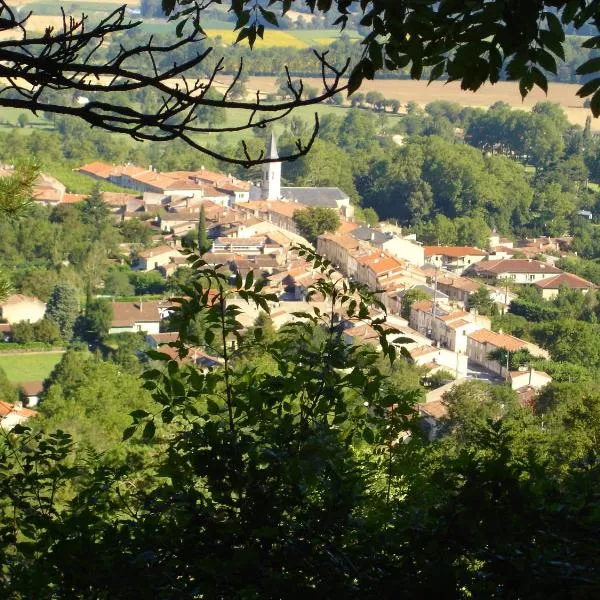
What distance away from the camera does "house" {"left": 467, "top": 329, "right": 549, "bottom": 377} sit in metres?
23.4

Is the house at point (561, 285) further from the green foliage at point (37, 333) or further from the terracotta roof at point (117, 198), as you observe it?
the terracotta roof at point (117, 198)

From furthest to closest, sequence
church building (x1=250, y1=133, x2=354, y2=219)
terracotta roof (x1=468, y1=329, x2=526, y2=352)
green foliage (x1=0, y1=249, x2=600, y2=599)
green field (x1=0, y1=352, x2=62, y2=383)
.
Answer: church building (x1=250, y1=133, x2=354, y2=219), terracotta roof (x1=468, y1=329, x2=526, y2=352), green field (x1=0, y1=352, x2=62, y2=383), green foliage (x1=0, y1=249, x2=600, y2=599)

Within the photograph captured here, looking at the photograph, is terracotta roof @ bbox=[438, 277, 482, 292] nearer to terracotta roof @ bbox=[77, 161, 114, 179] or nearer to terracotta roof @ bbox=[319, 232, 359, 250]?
terracotta roof @ bbox=[319, 232, 359, 250]

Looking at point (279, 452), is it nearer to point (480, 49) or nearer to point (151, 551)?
point (151, 551)

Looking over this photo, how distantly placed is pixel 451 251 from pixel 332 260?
40.8ft

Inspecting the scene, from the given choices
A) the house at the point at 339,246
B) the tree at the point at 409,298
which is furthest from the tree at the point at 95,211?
the tree at the point at 409,298

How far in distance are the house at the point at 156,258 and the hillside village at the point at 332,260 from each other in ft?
0.11

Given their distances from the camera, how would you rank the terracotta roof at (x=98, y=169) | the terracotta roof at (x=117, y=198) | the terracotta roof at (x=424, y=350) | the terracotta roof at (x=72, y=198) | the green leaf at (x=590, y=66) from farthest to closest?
the terracotta roof at (x=98, y=169) → the terracotta roof at (x=117, y=198) → the terracotta roof at (x=72, y=198) → the terracotta roof at (x=424, y=350) → the green leaf at (x=590, y=66)

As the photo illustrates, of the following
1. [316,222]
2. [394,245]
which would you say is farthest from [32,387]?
[394,245]

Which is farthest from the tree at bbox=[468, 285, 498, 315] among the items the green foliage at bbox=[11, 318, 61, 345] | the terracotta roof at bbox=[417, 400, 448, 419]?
the terracotta roof at bbox=[417, 400, 448, 419]

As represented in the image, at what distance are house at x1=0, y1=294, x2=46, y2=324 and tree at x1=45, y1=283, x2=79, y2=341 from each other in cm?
24

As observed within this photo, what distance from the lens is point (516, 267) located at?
32.9 m

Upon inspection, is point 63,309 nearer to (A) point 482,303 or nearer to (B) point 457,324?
(B) point 457,324

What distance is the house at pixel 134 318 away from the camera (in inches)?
965
